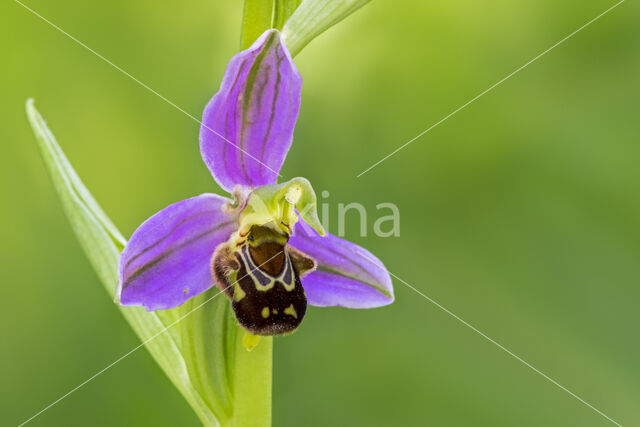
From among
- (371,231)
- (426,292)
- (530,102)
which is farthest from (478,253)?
(530,102)

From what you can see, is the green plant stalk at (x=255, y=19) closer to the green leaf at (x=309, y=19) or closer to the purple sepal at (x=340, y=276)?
the green leaf at (x=309, y=19)

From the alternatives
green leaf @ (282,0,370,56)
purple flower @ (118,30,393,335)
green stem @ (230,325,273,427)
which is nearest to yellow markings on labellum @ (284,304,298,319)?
purple flower @ (118,30,393,335)


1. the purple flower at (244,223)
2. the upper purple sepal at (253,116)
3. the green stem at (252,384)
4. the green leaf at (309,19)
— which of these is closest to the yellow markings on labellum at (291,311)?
the purple flower at (244,223)

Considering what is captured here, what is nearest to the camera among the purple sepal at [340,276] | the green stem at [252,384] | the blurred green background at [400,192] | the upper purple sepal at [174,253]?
the upper purple sepal at [174,253]

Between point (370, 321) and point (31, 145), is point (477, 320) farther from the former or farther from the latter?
point (31, 145)

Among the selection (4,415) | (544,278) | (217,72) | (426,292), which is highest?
(217,72)

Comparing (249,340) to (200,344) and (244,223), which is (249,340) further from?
(244,223)
